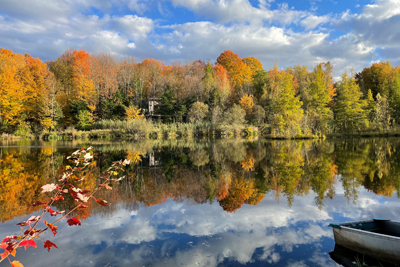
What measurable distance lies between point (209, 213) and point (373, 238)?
11.4ft

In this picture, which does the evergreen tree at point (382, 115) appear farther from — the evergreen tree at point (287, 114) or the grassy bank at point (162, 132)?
the evergreen tree at point (287, 114)

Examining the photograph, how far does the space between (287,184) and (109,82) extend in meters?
42.2

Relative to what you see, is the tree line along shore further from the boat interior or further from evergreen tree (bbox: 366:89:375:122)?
the boat interior

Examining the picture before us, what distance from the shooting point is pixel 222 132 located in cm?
3828

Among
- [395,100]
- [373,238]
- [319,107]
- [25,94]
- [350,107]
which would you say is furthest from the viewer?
A: [395,100]

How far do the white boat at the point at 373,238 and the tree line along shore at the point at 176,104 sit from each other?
28.5 metres

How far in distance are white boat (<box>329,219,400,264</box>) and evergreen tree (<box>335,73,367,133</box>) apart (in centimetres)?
3412

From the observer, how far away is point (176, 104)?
43.3 meters

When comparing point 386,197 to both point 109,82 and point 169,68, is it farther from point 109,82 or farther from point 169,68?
point 169,68

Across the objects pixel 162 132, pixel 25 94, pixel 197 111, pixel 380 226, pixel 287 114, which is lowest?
pixel 162 132

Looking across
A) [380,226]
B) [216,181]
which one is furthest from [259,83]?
[380,226]

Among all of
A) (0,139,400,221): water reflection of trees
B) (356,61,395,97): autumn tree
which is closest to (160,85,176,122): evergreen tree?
(0,139,400,221): water reflection of trees

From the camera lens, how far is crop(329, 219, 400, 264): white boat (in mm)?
3732

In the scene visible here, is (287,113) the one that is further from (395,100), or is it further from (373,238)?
(373,238)
